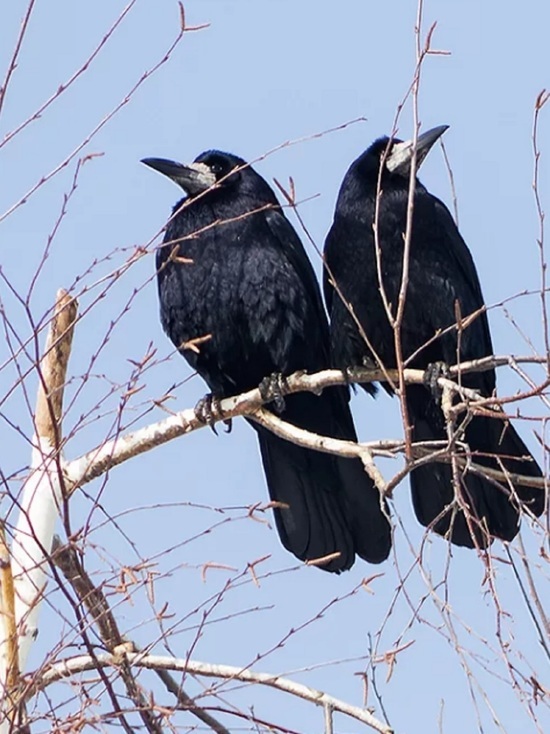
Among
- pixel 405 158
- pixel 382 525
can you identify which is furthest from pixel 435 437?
pixel 405 158

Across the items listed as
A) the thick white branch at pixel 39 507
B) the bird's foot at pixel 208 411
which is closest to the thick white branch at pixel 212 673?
the thick white branch at pixel 39 507

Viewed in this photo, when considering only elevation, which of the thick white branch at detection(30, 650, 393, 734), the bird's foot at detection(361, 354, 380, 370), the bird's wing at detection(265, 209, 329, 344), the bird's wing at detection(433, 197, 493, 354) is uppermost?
the bird's wing at detection(265, 209, 329, 344)

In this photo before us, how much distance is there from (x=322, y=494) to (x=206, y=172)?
1.70 m

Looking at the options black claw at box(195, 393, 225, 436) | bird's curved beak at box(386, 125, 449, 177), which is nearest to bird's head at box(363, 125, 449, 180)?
bird's curved beak at box(386, 125, 449, 177)

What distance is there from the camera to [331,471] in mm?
6668

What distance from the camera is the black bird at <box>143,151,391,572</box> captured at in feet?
20.5

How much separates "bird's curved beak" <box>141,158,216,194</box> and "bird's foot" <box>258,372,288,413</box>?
1.23m

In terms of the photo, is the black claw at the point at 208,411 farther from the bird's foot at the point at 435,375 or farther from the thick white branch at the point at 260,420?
the bird's foot at the point at 435,375

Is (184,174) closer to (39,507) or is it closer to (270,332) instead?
(270,332)

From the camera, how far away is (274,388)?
5.91 metres

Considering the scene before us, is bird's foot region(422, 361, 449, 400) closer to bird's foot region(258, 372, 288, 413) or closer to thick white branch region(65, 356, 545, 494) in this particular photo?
thick white branch region(65, 356, 545, 494)

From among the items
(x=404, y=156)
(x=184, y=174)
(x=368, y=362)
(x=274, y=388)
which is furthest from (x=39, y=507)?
(x=404, y=156)

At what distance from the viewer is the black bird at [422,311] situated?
6062 millimetres

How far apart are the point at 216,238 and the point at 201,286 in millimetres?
252
